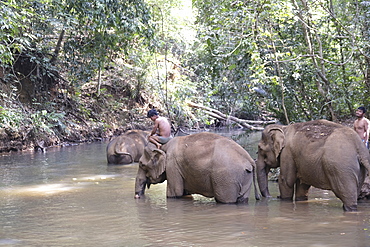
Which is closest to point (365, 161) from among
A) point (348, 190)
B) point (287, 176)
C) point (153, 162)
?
point (348, 190)

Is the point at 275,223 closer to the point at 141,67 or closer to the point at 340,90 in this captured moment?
the point at 340,90

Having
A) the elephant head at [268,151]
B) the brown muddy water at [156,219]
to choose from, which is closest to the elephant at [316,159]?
the elephant head at [268,151]

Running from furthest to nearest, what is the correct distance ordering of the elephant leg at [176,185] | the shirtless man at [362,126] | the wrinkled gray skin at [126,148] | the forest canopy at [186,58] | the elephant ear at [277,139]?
the wrinkled gray skin at [126,148], the forest canopy at [186,58], the shirtless man at [362,126], the elephant leg at [176,185], the elephant ear at [277,139]

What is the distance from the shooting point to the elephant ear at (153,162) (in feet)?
28.0

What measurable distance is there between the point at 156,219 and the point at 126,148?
746 cm

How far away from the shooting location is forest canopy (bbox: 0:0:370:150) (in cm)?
1246

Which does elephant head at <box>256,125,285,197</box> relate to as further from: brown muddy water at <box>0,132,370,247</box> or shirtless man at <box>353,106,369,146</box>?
shirtless man at <box>353,106,369,146</box>

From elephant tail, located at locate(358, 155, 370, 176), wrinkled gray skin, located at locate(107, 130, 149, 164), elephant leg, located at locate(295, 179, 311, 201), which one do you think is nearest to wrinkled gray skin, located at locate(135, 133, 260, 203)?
elephant leg, located at locate(295, 179, 311, 201)

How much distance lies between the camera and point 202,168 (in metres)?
7.95

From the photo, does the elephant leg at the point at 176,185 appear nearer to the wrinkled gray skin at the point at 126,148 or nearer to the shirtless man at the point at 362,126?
the shirtless man at the point at 362,126

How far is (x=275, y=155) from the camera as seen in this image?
27.6ft

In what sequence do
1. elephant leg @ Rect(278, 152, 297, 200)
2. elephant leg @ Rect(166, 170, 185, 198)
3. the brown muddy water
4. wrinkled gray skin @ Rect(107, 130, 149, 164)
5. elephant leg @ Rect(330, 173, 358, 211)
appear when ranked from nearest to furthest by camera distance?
1. the brown muddy water
2. elephant leg @ Rect(330, 173, 358, 211)
3. elephant leg @ Rect(278, 152, 297, 200)
4. elephant leg @ Rect(166, 170, 185, 198)
5. wrinkled gray skin @ Rect(107, 130, 149, 164)

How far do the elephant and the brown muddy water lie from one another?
302 millimetres

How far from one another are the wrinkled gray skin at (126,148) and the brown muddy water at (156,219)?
10.4 ft
